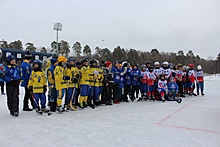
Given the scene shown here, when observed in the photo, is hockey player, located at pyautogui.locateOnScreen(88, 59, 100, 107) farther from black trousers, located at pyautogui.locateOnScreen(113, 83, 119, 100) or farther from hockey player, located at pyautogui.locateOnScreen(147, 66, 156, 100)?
hockey player, located at pyautogui.locateOnScreen(147, 66, 156, 100)

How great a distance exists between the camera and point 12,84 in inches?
231

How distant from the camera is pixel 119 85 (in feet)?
27.8

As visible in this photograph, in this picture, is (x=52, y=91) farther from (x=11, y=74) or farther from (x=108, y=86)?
(x=108, y=86)

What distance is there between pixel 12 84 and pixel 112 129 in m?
3.14

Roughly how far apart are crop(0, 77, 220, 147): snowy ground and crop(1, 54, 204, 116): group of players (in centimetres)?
64

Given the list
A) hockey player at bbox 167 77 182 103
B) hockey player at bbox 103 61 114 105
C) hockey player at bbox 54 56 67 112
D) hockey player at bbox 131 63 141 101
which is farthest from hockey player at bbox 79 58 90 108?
hockey player at bbox 167 77 182 103

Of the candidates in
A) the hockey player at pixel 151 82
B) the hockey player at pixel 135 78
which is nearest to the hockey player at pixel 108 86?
the hockey player at pixel 135 78

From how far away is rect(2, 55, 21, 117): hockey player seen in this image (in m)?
5.79

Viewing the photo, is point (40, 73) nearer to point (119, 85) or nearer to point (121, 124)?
point (121, 124)

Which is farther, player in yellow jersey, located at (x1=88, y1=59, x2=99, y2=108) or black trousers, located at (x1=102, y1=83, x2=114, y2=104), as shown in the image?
black trousers, located at (x1=102, y1=83, x2=114, y2=104)

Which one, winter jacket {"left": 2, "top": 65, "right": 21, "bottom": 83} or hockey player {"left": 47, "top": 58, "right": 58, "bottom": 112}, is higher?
winter jacket {"left": 2, "top": 65, "right": 21, "bottom": 83}

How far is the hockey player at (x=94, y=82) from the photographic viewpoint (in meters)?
7.16

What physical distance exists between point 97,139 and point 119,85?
468 centimetres

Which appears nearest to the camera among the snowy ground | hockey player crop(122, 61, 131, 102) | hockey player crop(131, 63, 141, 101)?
the snowy ground
